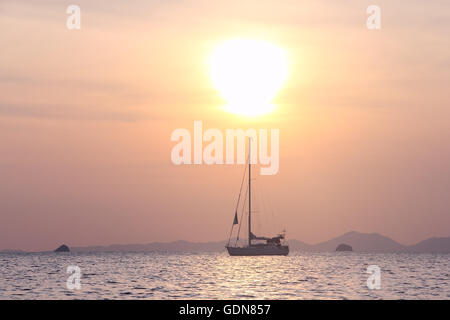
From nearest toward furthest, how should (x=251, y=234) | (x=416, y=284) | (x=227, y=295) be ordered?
(x=227, y=295), (x=416, y=284), (x=251, y=234)

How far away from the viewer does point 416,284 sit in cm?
7062

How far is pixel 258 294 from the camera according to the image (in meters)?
54.8

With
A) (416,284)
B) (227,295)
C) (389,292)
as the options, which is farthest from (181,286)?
(416,284)

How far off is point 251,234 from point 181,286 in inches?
4015
